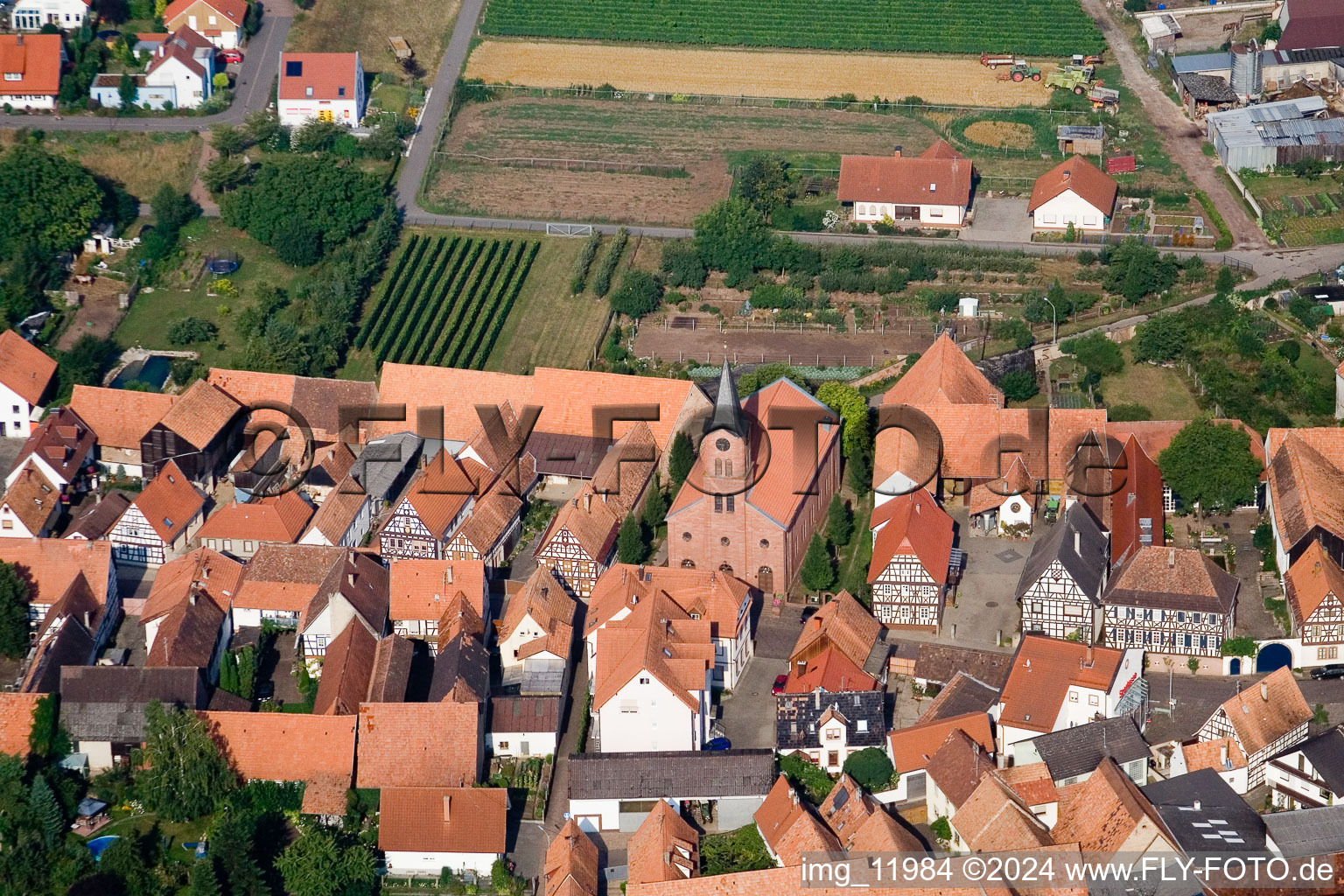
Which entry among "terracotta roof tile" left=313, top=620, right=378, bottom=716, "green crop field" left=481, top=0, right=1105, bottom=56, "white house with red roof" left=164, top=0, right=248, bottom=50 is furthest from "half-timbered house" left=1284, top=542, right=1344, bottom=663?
"white house with red roof" left=164, top=0, right=248, bottom=50

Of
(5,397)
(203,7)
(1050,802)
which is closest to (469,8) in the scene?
(203,7)

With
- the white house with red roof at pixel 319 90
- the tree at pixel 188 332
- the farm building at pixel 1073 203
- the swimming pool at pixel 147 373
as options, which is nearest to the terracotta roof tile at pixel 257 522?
the swimming pool at pixel 147 373

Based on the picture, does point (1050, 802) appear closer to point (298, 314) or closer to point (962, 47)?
point (298, 314)

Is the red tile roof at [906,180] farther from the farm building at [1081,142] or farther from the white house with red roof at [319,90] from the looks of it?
the white house with red roof at [319,90]

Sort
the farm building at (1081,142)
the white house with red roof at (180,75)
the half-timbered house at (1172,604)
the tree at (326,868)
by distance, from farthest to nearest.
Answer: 1. the white house with red roof at (180,75)
2. the farm building at (1081,142)
3. the half-timbered house at (1172,604)
4. the tree at (326,868)

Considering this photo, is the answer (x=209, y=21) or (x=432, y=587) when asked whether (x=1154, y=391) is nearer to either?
(x=432, y=587)

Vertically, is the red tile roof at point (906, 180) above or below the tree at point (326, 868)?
above
